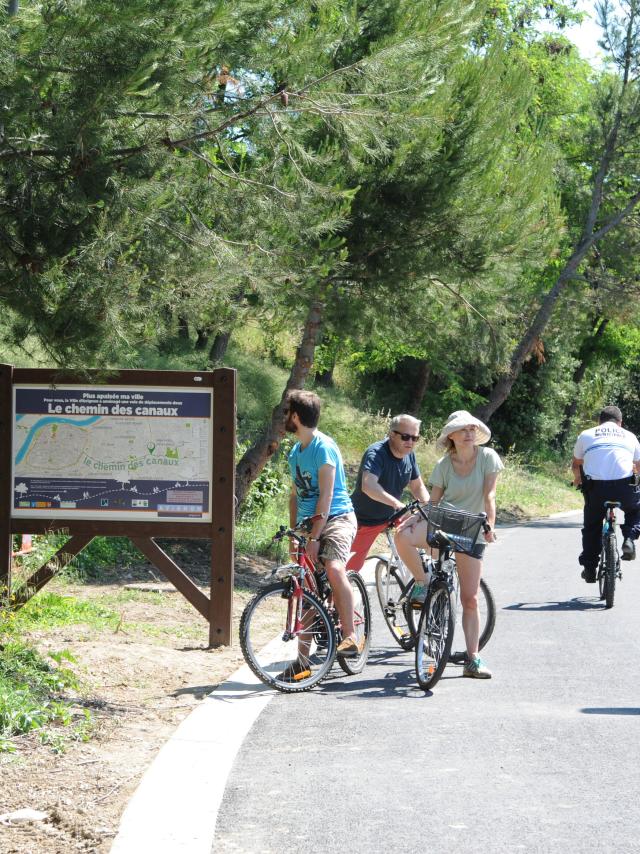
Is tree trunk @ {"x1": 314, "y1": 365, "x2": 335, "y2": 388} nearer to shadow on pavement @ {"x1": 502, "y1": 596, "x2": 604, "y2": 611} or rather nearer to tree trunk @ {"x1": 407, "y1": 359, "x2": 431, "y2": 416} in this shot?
tree trunk @ {"x1": 407, "y1": 359, "x2": 431, "y2": 416}

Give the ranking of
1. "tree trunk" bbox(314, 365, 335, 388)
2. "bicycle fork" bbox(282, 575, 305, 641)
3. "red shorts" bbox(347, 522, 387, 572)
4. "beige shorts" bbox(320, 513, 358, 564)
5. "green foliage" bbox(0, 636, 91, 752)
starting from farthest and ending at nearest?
"tree trunk" bbox(314, 365, 335, 388) → "red shorts" bbox(347, 522, 387, 572) → "beige shorts" bbox(320, 513, 358, 564) → "bicycle fork" bbox(282, 575, 305, 641) → "green foliage" bbox(0, 636, 91, 752)

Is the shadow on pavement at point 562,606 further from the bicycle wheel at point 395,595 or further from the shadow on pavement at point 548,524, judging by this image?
the shadow on pavement at point 548,524

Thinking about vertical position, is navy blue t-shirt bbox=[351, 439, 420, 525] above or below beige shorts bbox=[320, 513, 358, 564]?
above

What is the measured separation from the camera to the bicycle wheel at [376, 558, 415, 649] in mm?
8500

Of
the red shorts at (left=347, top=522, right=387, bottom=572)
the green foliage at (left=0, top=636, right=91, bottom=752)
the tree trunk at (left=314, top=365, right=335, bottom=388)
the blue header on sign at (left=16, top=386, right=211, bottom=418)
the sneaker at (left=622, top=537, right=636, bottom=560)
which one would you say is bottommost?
the green foliage at (left=0, top=636, right=91, bottom=752)

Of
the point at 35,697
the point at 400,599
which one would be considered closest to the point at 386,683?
the point at 400,599

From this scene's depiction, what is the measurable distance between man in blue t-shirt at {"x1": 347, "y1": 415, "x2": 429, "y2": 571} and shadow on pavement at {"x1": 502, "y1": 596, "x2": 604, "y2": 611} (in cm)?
286

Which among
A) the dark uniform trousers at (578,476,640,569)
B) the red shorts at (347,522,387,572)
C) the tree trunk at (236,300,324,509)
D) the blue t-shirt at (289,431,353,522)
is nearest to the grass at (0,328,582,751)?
the tree trunk at (236,300,324,509)

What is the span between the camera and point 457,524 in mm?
7434

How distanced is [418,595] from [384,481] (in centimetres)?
86

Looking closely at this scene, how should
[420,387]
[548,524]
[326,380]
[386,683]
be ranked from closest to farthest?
[386,683], [548,524], [420,387], [326,380]

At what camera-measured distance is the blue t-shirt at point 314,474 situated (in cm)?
756

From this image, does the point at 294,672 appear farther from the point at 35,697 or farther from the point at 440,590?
the point at 35,697

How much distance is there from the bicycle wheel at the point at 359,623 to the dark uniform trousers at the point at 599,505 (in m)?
4.35
